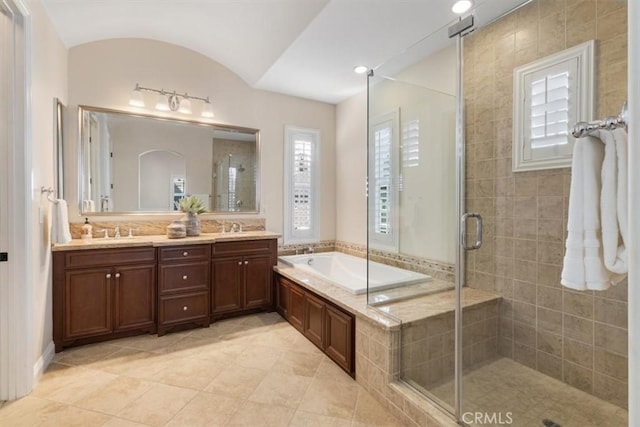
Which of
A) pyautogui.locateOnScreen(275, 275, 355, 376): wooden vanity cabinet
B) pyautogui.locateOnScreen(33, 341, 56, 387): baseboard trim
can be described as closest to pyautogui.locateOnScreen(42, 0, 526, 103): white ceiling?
pyautogui.locateOnScreen(275, 275, 355, 376): wooden vanity cabinet

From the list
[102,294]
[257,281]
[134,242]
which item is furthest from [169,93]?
[257,281]

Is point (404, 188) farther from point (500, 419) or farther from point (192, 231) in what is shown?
point (192, 231)

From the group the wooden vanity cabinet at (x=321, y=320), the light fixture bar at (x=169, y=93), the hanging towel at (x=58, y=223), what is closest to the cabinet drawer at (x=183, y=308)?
the wooden vanity cabinet at (x=321, y=320)

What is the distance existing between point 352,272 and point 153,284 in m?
2.09

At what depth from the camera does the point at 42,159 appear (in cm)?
225

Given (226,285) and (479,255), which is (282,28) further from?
(479,255)

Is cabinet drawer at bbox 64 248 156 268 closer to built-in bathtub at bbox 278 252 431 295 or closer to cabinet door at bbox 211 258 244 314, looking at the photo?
cabinet door at bbox 211 258 244 314

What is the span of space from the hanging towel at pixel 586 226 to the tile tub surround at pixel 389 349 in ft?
3.40

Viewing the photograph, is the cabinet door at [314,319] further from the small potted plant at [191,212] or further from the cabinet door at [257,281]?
the small potted plant at [191,212]

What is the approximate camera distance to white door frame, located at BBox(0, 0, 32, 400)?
186cm

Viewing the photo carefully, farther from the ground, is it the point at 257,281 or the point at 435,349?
the point at 257,281

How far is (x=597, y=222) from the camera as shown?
3.31 feet

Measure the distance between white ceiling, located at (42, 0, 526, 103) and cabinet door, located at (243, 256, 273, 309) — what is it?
80.8 inches

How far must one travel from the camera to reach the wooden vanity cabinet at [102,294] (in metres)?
2.46
